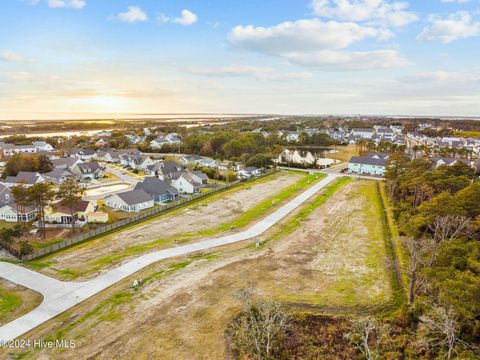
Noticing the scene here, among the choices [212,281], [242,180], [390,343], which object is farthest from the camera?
[242,180]

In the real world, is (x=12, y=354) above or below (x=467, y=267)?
below

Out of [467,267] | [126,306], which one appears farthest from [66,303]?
[467,267]

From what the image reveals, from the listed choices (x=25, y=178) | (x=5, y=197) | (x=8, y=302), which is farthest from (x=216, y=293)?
(x=25, y=178)

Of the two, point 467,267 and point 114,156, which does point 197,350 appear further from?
point 114,156

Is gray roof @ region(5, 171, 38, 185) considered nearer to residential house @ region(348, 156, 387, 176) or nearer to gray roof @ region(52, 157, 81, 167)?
gray roof @ region(52, 157, 81, 167)

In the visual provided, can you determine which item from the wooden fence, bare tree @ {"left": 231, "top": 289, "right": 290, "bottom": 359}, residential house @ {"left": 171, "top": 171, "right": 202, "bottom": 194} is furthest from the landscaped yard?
bare tree @ {"left": 231, "top": 289, "right": 290, "bottom": 359}

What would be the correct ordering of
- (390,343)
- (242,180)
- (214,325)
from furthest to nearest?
(242,180), (214,325), (390,343)
